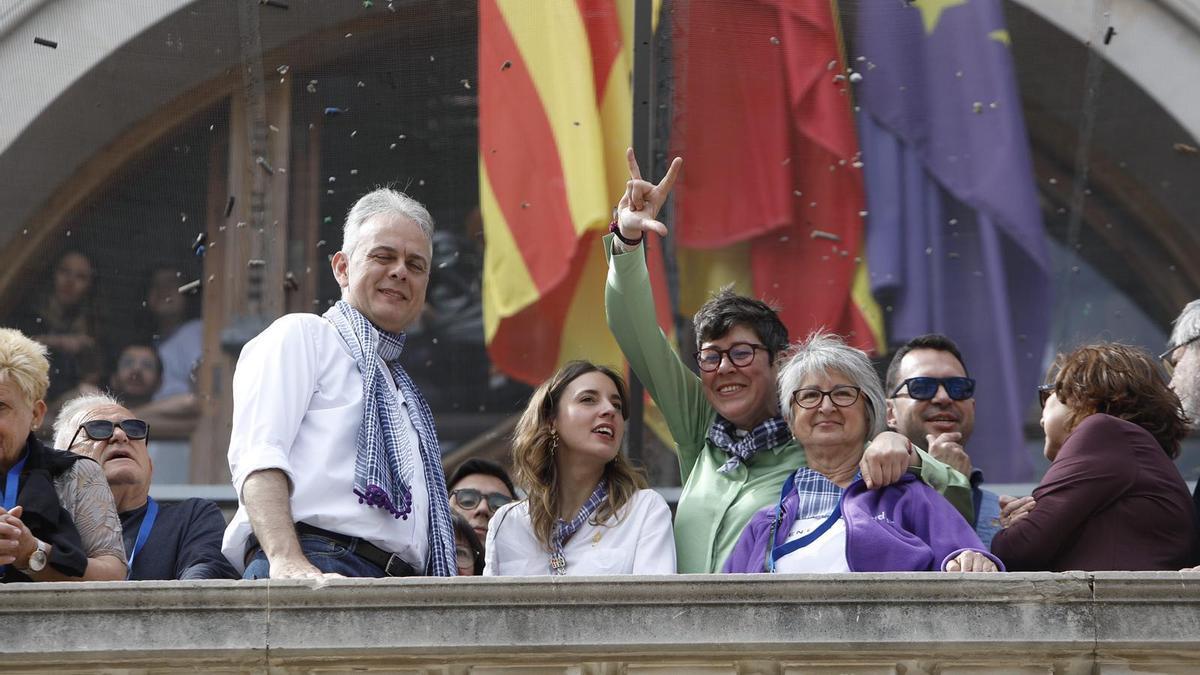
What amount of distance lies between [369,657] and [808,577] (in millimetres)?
995

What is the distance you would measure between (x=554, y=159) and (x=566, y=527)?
2984 mm

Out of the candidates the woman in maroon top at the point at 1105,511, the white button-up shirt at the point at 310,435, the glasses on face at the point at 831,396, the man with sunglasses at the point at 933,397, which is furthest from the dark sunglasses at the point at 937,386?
the white button-up shirt at the point at 310,435

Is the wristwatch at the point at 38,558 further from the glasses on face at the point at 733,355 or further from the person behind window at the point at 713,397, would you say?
the glasses on face at the point at 733,355

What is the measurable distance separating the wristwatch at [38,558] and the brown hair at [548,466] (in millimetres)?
1222

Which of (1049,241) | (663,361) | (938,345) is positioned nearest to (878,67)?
(1049,241)

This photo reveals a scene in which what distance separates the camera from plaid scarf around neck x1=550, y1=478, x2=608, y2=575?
4574 mm

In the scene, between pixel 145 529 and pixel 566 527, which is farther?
pixel 145 529

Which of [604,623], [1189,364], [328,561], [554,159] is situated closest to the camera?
[604,623]

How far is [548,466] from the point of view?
4832 mm

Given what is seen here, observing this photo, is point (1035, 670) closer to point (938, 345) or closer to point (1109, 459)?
point (1109, 459)

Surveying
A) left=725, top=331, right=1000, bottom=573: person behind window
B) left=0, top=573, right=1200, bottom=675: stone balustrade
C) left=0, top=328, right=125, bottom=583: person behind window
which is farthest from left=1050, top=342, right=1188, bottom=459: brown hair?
left=0, top=328, right=125, bottom=583: person behind window

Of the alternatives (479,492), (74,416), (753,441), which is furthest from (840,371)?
(74,416)

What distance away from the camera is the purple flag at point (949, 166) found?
24.2ft

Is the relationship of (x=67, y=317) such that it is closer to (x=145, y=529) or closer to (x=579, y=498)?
(x=145, y=529)
